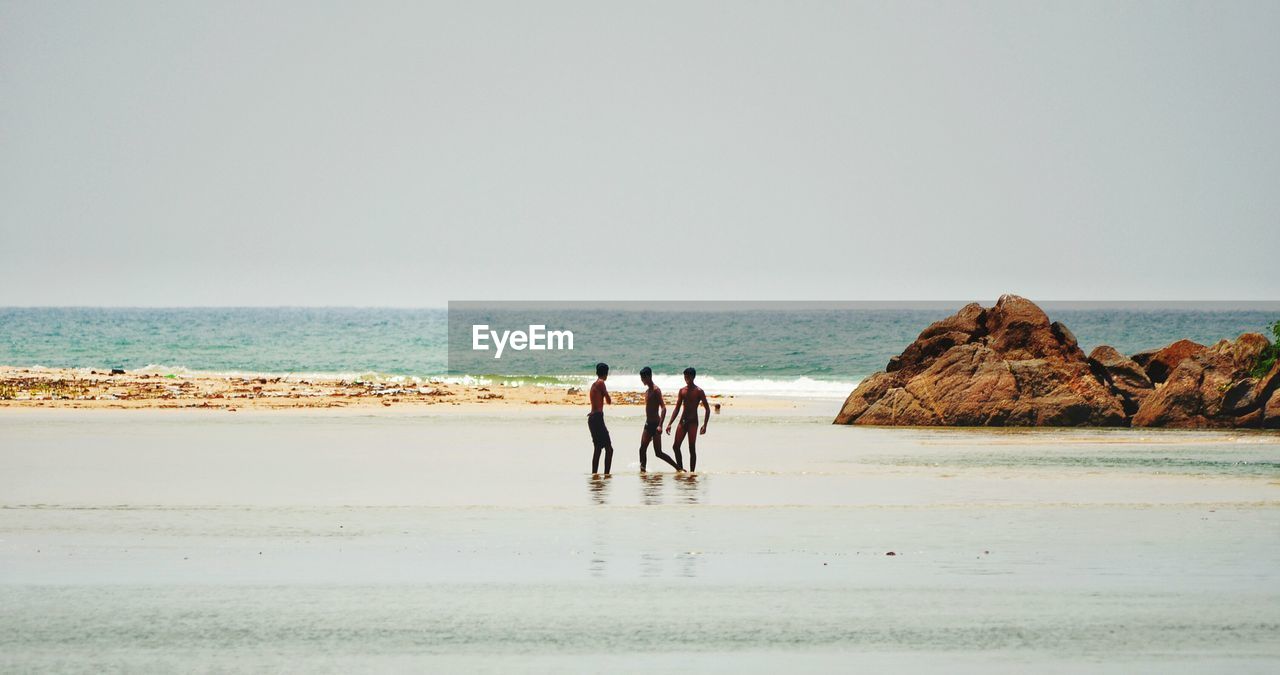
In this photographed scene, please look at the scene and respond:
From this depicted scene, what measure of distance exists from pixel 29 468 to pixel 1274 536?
17.2 metres

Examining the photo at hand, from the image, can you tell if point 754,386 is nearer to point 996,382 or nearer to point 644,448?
point 996,382

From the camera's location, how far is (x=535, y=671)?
10117 millimetres

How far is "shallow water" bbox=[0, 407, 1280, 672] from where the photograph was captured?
10789 millimetres

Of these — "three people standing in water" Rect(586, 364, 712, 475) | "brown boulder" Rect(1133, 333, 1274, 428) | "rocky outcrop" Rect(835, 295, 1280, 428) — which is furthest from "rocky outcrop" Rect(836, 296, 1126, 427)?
"three people standing in water" Rect(586, 364, 712, 475)

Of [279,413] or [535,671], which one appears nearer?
[535,671]

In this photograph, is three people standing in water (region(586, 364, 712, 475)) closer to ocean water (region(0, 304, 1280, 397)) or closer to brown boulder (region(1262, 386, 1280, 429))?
brown boulder (region(1262, 386, 1280, 429))

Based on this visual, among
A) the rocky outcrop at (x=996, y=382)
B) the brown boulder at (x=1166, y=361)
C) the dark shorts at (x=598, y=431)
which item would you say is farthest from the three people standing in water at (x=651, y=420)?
the brown boulder at (x=1166, y=361)

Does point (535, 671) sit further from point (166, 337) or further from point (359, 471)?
point (166, 337)

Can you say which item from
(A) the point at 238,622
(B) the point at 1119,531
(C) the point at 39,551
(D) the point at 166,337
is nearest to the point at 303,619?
(A) the point at 238,622

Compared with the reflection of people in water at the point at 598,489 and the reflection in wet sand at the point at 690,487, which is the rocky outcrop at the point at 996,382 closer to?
the reflection in wet sand at the point at 690,487

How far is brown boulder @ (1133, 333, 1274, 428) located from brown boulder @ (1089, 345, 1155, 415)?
85 centimetres

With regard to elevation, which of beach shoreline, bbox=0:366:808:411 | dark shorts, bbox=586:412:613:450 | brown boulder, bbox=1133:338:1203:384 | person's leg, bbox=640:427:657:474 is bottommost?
beach shoreline, bbox=0:366:808:411

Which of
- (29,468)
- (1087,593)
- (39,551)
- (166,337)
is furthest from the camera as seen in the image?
(166,337)

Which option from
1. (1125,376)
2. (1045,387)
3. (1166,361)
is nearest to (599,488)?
(1045,387)
